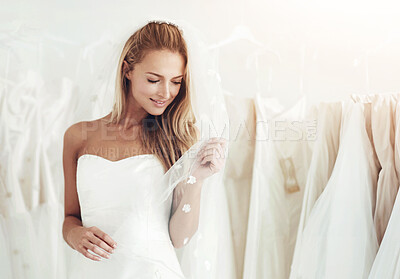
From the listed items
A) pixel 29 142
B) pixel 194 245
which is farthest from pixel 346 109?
pixel 29 142

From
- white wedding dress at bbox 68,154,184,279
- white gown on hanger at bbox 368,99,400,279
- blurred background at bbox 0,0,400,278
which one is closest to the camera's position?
white gown on hanger at bbox 368,99,400,279

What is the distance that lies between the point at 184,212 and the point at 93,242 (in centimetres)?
20

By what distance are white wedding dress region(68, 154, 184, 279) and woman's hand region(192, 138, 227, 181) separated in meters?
0.09

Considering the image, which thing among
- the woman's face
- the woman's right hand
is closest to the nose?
the woman's face

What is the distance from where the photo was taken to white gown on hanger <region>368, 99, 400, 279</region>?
78 cm

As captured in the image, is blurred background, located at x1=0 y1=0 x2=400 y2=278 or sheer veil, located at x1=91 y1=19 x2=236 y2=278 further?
blurred background, located at x1=0 y1=0 x2=400 y2=278

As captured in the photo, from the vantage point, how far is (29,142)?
3.39ft

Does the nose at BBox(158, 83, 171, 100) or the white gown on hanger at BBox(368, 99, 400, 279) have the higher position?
the nose at BBox(158, 83, 171, 100)

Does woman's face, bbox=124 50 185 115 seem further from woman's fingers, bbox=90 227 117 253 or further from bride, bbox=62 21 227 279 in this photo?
woman's fingers, bbox=90 227 117 253

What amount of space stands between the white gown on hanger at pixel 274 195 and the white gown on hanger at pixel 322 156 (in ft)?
0.18

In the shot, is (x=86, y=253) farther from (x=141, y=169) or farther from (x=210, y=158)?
(x=210, y=158)

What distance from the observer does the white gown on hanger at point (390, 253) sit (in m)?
0.78

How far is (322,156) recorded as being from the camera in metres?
0.93

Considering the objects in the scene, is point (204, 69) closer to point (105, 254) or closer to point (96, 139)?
point (96, 139)
